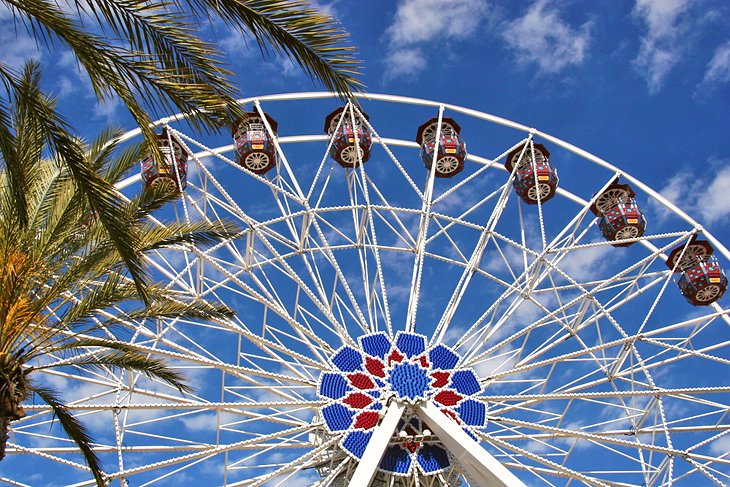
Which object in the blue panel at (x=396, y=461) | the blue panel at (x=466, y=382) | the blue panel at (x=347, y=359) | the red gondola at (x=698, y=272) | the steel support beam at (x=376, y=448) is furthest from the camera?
the red gondola at (x=698, y=272)

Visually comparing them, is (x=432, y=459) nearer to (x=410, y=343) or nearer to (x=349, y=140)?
(x=410, y=343)

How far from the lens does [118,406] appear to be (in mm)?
13773

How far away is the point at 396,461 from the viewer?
1535 cm

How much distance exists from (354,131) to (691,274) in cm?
880

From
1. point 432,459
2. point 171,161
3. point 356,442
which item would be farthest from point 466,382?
point 171,161

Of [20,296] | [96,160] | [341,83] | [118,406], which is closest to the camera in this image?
[341,83]

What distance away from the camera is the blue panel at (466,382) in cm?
1586

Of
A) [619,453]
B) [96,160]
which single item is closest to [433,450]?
[619,453]

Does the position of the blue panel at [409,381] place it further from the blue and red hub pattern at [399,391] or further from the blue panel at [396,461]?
the blue panel at [396,461]

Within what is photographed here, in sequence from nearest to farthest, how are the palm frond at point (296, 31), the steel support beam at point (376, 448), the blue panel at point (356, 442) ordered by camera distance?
the palm frond at point (296, 31) → the steel support beam at point (376, 448) → the blue panel at point (356, 442)

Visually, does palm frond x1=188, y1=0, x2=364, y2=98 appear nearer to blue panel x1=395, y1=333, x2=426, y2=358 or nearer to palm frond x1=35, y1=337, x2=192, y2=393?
palm frond x1=35, y1=337, x2=192, y2=393

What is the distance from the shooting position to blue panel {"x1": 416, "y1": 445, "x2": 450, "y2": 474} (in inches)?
603

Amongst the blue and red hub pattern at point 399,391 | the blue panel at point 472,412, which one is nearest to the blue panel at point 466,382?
the blue and red hub pattern at point 399,391

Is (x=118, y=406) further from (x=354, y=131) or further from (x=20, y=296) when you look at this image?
(x=354, y=131)
